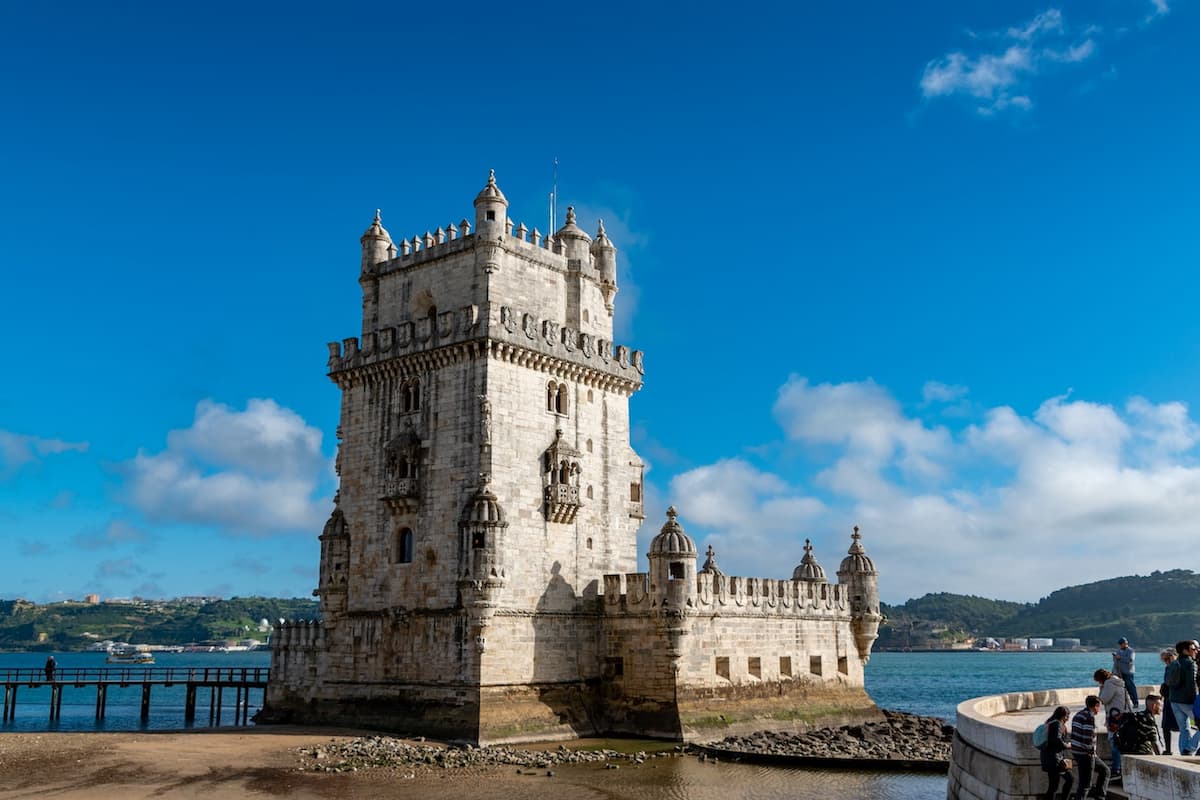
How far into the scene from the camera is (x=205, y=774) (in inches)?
1331

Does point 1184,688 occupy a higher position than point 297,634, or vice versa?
point 297,634

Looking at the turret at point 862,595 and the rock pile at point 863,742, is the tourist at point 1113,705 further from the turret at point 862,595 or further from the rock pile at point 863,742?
the turret at point 862,595

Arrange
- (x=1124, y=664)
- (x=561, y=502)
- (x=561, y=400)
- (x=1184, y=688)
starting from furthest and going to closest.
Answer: (x=561, y=400)
(x=561, y=502)
(x=1124, y=664)
(x=1184, y=688)

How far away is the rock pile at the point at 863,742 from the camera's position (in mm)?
40250

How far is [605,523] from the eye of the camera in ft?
154

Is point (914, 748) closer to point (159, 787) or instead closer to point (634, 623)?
point (634, 623)

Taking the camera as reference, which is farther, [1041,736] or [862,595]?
[862,595]

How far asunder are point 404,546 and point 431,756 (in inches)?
386

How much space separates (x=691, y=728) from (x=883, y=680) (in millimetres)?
93163

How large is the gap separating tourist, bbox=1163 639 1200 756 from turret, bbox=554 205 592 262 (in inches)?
1255

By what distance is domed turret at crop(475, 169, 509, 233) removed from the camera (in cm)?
4512

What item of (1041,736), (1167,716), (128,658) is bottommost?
(128,658)

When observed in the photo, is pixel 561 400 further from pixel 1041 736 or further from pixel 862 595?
pixel 1041 736

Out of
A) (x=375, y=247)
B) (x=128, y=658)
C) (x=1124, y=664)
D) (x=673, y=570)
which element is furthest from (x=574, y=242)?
(x=128, y=658)
